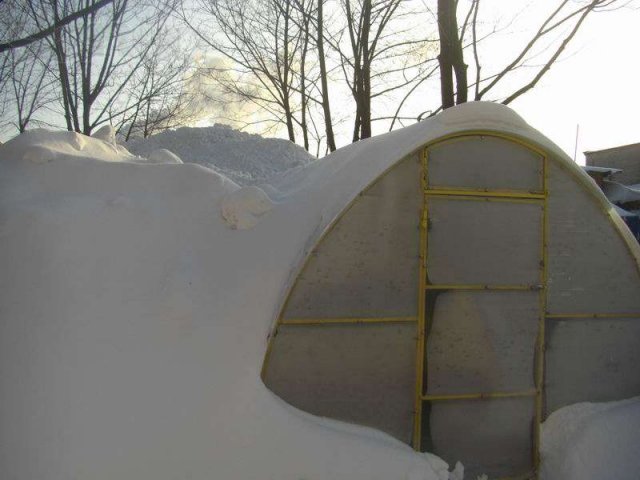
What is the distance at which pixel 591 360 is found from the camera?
5.48m

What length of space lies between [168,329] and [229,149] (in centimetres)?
926

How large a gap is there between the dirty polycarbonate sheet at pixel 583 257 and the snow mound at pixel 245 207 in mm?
2982

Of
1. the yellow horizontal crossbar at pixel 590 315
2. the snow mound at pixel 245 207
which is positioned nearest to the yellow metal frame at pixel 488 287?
the yellow horizontal crossbar at pixel 590 315

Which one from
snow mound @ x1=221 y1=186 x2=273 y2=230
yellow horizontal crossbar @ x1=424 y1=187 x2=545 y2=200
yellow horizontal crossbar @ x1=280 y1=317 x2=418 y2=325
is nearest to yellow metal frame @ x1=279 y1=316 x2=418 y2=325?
yellow horizontal crossbar @ x1=280 y1=317 x2=418 y2=325

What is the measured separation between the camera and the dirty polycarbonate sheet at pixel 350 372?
480 centimetres

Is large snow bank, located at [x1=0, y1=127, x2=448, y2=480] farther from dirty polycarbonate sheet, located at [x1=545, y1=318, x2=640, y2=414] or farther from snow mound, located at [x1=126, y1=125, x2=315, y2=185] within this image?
snow mound, located at [x1=126, y1=125, x2=315, y2=185]

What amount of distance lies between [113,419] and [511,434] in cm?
371

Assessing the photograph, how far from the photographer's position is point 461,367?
16.9ft

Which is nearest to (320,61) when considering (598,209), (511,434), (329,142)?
(329,142)

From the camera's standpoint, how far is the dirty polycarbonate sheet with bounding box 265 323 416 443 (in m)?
4.80

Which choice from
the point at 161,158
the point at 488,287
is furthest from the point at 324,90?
the point at 488,287

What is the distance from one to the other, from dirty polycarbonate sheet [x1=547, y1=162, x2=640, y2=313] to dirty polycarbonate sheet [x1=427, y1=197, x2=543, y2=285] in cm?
21

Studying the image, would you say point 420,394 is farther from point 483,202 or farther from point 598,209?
point 598,209

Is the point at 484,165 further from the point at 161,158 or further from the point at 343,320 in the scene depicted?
the point at 161,158
